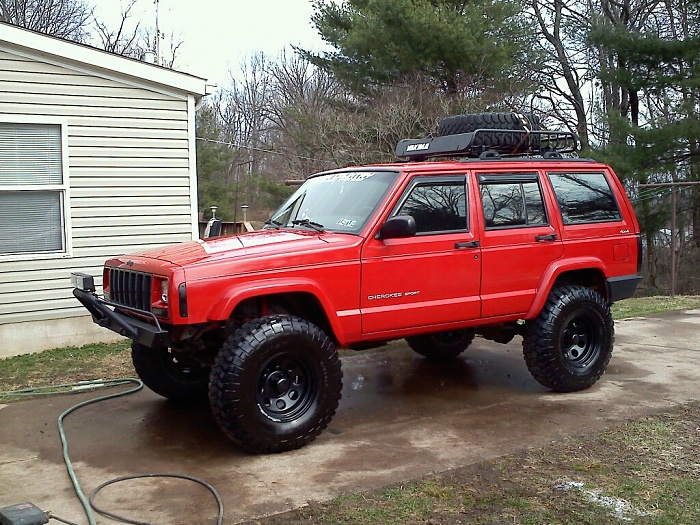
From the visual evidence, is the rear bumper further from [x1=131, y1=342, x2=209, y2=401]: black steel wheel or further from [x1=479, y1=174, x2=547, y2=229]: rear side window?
[x1=131, y1=342, x2=209, y2=401]: black steel wheel

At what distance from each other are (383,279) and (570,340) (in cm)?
208

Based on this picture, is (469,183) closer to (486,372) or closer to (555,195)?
(555,195)

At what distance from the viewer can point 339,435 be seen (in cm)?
534

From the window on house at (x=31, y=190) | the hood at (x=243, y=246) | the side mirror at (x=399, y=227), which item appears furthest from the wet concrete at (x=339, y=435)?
the window on house at (x=31, y=190)

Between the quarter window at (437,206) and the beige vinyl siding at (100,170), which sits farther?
the beige vinyl siding at (100,170)

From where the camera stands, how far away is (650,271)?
2295cm

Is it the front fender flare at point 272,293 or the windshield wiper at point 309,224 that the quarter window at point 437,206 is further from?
the front fender flare at point 272,293

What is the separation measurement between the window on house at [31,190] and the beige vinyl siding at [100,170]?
0.13m

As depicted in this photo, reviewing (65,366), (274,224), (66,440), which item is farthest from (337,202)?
(65,366)

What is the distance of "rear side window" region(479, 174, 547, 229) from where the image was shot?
6012mm

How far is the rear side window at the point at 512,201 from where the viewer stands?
19.7 ft

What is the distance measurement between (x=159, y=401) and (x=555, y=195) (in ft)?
12.7

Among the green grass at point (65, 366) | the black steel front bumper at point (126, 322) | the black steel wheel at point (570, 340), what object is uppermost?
the black steel front bumper at point (126, 322)

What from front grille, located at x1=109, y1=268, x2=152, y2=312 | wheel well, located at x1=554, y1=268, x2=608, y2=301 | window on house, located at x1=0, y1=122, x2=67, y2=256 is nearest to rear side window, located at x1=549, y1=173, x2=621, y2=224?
wheel well, located at x1=554, y1=268, x2=608, y2=301
